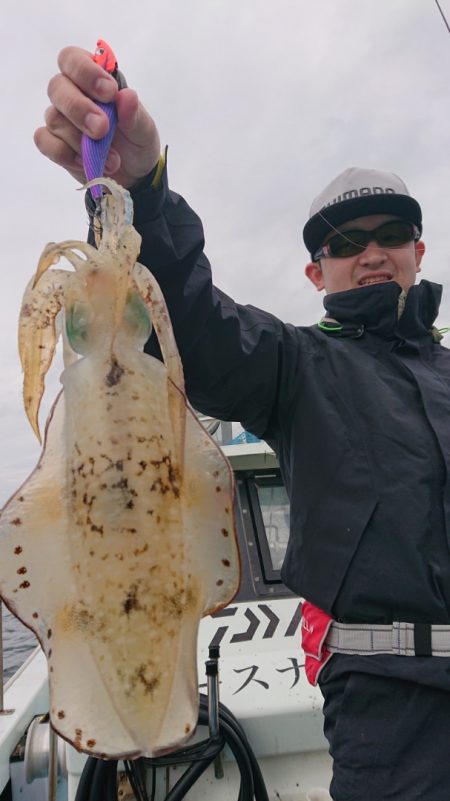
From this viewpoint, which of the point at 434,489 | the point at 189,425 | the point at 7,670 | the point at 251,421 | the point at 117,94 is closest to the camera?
the point at 189,425

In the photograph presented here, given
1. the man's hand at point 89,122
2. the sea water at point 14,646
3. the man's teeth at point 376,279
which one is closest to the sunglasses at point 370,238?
the man's teeth at point 376,279

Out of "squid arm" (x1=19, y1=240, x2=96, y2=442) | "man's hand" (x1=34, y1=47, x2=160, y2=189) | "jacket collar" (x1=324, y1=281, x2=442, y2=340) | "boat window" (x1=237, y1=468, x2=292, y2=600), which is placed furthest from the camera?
"boat window" (x1=237, y1=468, x2=292, y2=600)

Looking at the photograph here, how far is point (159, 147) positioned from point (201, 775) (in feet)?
9.89

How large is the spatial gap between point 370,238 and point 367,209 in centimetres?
15

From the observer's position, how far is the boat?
256 centimetres

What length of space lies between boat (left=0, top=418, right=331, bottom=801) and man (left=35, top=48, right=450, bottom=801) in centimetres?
100

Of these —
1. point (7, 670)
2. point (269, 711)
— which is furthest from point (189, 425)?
point (7, 670)

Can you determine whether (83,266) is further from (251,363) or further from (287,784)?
(287,784)

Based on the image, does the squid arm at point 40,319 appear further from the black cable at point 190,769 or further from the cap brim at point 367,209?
the black cable at point 190,769

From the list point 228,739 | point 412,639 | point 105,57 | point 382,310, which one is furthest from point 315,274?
point 228,739

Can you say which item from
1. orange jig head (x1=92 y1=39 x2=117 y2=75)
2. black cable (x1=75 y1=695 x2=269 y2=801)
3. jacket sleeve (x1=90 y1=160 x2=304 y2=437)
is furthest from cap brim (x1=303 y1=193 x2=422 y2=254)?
black cable (x1=75 y1=695 x2=269 y2=801)

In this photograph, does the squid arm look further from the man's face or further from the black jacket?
the man's face

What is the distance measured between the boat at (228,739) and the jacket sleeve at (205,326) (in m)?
1.44

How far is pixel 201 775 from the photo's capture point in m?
2.71
